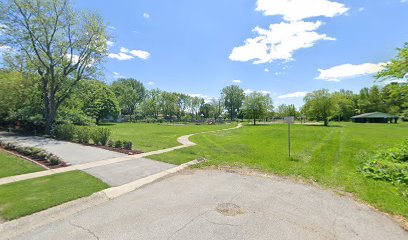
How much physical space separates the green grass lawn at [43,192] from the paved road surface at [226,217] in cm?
96

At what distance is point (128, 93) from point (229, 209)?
72.5m

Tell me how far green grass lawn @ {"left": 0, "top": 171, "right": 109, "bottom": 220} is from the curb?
19 cm

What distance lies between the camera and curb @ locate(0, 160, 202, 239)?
3.67 m

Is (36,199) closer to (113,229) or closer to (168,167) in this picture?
(113,229)

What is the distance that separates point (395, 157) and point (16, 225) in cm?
1379

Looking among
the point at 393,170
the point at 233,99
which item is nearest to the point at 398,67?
the point at 393,170

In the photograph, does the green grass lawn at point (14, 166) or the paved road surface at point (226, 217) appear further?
the green grass lawn at point (14, 166)

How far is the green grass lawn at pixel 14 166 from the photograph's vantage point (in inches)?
270

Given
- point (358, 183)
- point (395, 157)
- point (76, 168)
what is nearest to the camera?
point (358, 183)

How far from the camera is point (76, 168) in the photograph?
770cm

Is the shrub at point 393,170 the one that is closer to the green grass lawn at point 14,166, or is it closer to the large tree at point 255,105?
the green grass lawn at point 14,166

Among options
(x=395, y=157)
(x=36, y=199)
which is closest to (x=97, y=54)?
(x=36, y=199)

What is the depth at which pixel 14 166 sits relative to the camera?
7527 millimetres

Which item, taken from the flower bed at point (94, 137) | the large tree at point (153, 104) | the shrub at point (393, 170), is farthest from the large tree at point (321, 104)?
the large tree at point (153, 104)
